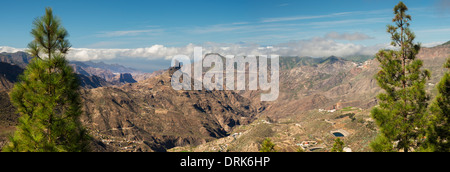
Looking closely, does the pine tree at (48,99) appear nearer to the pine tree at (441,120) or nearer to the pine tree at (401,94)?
the pine tree at (401,94)

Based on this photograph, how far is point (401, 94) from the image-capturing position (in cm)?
1911

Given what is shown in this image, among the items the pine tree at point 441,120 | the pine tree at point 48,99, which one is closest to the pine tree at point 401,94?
the pine tree at point 441,120

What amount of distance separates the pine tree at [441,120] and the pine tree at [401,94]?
5.64ft

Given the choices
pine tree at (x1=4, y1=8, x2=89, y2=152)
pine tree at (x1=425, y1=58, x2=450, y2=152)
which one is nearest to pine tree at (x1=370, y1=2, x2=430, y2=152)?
pine tree at (x1=425, y1=58, x2=450, y2=152)

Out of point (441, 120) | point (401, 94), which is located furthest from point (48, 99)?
point (441, 120)

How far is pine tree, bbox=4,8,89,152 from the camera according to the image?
1397 centimetres

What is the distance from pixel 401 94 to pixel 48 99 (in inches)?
932

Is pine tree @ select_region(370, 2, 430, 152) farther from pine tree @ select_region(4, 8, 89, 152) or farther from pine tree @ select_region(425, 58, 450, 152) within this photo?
pine tree @ select_region(4, 8, 89, 152)

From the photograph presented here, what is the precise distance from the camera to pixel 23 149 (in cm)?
1389

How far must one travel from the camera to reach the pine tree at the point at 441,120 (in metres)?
20.3
